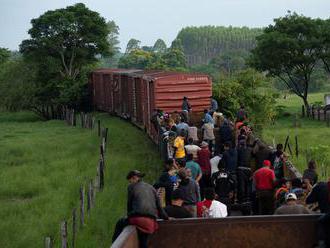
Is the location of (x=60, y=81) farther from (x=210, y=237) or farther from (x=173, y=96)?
(x=210, y=237)

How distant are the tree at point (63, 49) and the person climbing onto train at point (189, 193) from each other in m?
40.8

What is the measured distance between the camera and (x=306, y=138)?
3241 centimetres

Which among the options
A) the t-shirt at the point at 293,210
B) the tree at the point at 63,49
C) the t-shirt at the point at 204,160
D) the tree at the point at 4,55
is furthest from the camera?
the tree at the point at 4,55

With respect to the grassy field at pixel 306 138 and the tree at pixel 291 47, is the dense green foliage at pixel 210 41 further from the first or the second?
the grassy field at pixel 306 138

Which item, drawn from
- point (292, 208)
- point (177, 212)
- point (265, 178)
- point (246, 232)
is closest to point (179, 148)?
point (265, 178)

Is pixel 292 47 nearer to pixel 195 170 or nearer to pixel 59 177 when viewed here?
pixel 59 177

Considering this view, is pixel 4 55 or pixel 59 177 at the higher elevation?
pixel 4 55

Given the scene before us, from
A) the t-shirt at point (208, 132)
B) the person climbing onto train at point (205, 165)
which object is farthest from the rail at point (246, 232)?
the t-shirt at point (208, 132)

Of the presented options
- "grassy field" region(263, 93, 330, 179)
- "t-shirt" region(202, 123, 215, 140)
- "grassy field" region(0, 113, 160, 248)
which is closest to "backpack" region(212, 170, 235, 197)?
"grassy field" region(0, 113, 160, 248)

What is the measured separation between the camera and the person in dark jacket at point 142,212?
718cm

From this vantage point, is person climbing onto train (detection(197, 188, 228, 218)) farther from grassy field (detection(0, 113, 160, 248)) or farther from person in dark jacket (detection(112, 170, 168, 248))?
grassy field (detection(0, 113, 160, 248))

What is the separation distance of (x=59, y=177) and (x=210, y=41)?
16916 centimetres

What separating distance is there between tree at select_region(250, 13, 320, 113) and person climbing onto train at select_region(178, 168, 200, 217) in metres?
38.8

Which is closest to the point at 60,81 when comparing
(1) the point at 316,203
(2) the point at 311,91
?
(1) the point at 316,203
